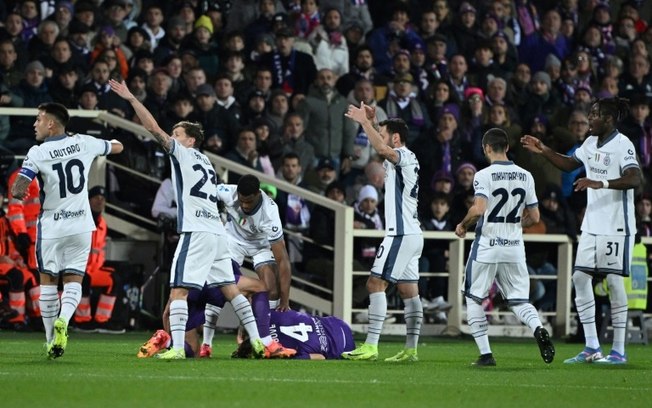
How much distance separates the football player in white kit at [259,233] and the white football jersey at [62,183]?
146 cm

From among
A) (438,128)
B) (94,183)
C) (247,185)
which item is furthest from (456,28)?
(247,185)

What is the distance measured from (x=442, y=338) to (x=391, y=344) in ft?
6.41

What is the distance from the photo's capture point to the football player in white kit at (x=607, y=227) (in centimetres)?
1301

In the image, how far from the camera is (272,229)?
43.6ft

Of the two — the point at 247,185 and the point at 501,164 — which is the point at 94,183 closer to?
the point at 247,185

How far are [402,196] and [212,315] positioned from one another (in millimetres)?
2039

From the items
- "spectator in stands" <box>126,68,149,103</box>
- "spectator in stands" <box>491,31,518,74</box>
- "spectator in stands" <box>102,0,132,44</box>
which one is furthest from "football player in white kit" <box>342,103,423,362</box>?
"spectator in stands" <box>491,31,518,74</box>

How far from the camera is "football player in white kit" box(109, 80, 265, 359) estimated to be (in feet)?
40.0

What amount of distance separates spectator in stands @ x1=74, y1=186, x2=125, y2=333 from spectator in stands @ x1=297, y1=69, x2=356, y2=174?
3508 millimetres

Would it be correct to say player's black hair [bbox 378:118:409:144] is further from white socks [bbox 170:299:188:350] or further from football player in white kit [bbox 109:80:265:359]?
white socks [bbox 170:299:188:350]

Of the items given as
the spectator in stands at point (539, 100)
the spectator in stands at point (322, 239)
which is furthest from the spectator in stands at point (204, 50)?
the spectator in stands at point (539, 100)

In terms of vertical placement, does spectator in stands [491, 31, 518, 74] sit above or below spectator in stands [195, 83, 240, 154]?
above

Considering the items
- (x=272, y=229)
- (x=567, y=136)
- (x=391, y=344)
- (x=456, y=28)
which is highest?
(x=456, y=28)

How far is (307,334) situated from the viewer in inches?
524
